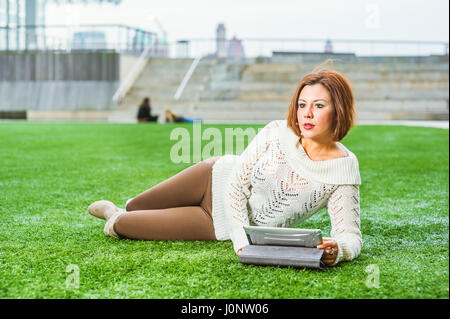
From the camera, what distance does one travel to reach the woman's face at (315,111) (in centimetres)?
283

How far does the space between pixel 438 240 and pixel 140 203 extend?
6.01 feet

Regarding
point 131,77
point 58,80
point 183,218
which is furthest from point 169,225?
point 58,80

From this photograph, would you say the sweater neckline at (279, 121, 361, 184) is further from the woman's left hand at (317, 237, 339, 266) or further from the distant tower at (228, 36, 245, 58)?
the distant tower at (228, 36, 245, 58)

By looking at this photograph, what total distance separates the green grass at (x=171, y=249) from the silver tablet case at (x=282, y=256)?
0.04 metres

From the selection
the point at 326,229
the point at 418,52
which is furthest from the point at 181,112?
the point at 326,229

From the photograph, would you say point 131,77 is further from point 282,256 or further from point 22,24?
point 282,256

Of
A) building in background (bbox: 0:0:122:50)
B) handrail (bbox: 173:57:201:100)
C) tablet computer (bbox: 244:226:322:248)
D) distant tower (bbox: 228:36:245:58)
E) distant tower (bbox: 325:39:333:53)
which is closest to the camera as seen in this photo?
tablet computer (bbox: 244:226:322:248)

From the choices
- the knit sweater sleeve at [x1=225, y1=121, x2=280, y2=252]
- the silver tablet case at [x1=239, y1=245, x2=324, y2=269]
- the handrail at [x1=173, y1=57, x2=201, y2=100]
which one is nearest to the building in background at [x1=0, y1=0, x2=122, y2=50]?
the handrail at [x1=173, y1=57, x2=201, y2=100]

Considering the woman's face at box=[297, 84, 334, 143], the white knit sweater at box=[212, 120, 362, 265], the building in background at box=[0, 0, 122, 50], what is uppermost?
the building in background at box=[0, 0, 122, 50]

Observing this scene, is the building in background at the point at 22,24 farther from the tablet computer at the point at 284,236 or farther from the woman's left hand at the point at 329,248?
the woman's left hand at the point at 329,248

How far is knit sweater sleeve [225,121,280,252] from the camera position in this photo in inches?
122

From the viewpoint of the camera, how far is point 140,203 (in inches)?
145

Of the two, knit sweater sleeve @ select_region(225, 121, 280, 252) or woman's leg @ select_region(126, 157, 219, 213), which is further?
woman's leg @ select_region(126, 157, 219, 213)

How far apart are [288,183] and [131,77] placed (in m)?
21.3
